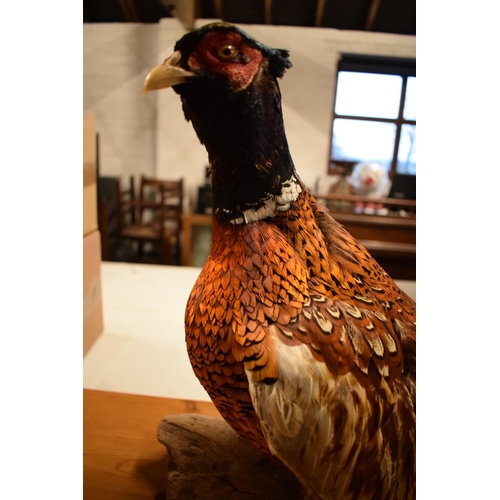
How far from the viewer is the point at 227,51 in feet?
2.02

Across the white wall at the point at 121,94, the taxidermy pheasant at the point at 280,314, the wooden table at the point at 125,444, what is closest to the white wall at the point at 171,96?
the white wall at the point at 121,94

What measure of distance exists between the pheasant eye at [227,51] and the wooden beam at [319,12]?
0.25 metres

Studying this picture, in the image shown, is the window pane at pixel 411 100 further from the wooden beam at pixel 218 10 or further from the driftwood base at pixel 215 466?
the driftwood base at pixel 215 466

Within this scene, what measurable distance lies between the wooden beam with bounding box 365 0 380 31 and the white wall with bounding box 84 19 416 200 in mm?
17

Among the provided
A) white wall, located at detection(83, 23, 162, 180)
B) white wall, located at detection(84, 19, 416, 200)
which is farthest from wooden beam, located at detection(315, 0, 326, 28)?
white wall, located at detection(83, 23, 162, 180)

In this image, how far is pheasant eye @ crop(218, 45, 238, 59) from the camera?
2.01ft

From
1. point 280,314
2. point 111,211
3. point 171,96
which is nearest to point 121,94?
point 171,96

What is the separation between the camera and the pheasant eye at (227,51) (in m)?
0.61

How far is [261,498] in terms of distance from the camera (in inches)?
33.1

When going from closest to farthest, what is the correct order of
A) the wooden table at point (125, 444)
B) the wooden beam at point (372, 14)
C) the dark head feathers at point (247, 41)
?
the dark head feathers at point (247, 41), the wooden beam at point (372, 14), the wooden table at point (125, 444)
